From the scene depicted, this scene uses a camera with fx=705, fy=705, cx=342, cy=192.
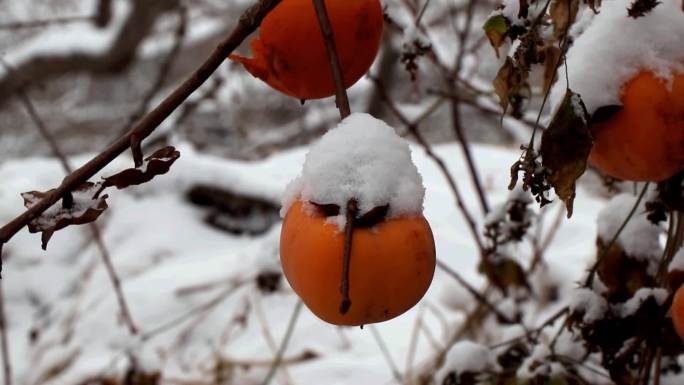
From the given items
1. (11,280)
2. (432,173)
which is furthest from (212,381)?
(432,173)

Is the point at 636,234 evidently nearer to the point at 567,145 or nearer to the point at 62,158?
the point at 567,145

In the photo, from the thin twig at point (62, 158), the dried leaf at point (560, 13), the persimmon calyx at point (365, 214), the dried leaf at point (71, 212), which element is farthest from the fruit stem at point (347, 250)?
the thin twig at point (62, 158)

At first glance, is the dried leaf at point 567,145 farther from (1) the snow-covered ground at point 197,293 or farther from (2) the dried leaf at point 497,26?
(1) the snow-covered ground at point 197,293

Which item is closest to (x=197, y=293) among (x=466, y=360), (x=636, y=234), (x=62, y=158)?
(x=62, y=158)

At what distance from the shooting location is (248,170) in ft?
7.61

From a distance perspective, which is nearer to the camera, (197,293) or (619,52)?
(619,52)

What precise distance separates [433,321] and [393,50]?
2.11m

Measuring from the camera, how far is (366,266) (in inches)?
13.3

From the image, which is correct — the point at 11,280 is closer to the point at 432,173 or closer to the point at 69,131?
the point at 432,173

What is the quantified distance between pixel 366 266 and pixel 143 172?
123 millimetres

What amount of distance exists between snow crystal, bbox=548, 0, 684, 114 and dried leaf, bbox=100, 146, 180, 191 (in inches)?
9.6

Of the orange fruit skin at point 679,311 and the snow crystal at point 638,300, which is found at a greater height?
the orange fruit skin at point 679,311

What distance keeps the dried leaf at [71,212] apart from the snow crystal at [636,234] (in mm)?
488

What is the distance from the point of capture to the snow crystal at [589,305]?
59 centimetres
